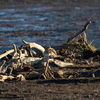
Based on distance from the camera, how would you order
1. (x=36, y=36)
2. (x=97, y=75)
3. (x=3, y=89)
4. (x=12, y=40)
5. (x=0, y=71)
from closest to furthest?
1. (x=3, y=89)
2. (x=97, y=75)
3. (x=0, y=71)
4. (x=12, y=40)
5. (x=36, y=36)

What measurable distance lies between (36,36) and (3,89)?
7384 mm

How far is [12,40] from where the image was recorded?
10.6 m

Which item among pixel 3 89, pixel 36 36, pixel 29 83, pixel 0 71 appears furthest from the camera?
pixel 36 36

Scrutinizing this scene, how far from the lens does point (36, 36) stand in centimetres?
1141

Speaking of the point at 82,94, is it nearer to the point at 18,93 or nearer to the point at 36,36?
the point at 18,93

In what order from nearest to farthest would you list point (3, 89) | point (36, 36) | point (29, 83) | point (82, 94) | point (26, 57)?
point (82, 94)
point (3, 89)
point (29, 83)
point (26, 57)
point (36, 36)

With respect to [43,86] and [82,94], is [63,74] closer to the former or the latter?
[43,86]

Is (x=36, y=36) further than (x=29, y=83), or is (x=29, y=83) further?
(x=36, y=36)

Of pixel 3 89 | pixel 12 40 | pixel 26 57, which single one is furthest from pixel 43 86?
pixel 12 40

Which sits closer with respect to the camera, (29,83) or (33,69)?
(29,83)

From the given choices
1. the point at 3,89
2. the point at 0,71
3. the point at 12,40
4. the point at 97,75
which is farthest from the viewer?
the point at 12,40

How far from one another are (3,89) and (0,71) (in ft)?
4.06

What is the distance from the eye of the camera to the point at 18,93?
3941mm

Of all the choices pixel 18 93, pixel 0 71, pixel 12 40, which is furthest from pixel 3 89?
pixel 12 40
